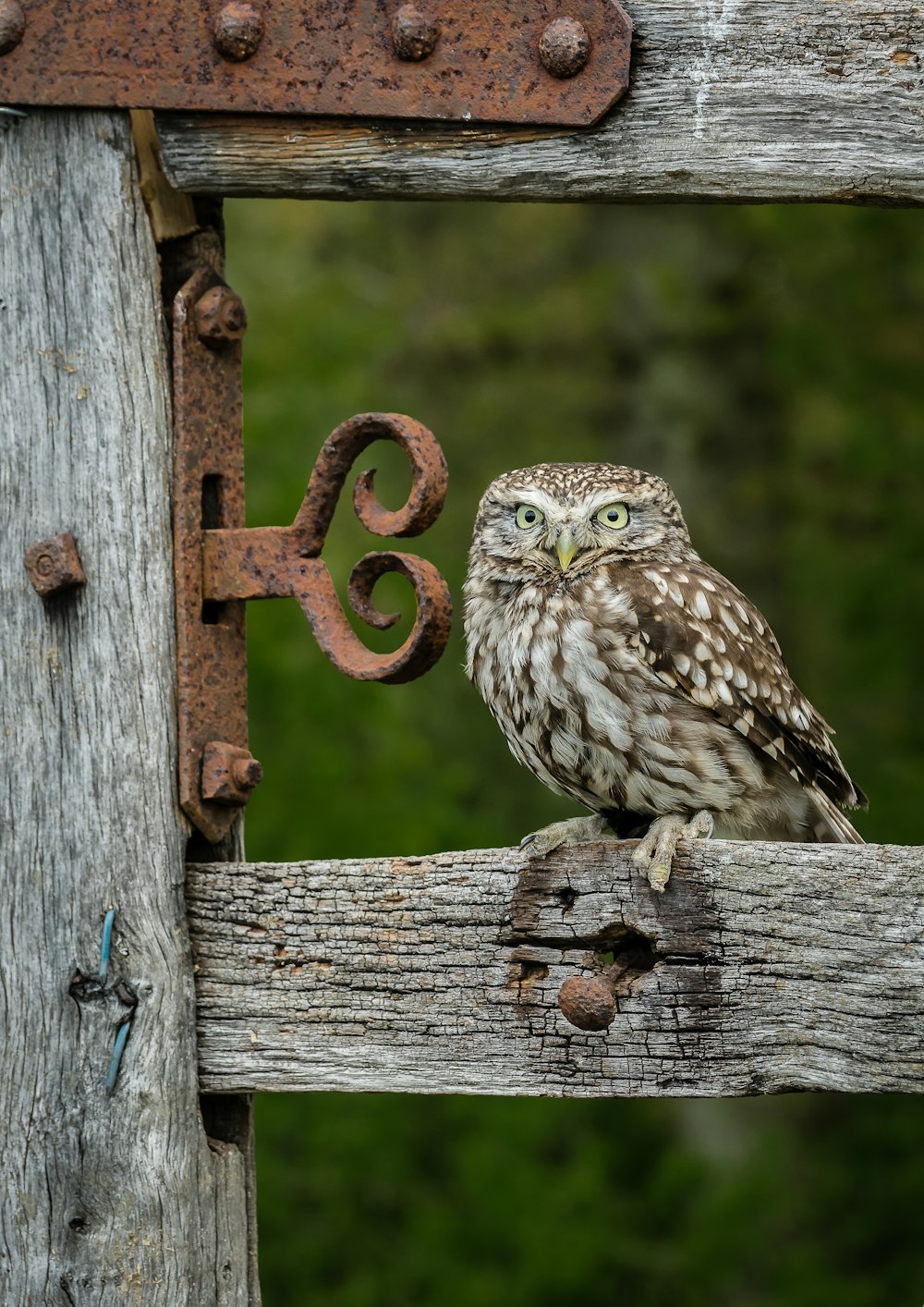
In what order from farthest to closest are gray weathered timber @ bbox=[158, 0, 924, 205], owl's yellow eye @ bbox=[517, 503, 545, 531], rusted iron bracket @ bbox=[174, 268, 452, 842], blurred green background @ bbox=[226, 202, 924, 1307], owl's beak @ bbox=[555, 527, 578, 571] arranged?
blurred green background @ bbox=[226, 202, 924, 1307]
owl's yellow eye @ bbox=[517, 503, 545, 531]
owl's beak @ bbox=[555, 527, 578, 571]
rusted iron bracket @ bbox=[174, 268, 452, 842]
gray weathered timber @ bbox=[158, 0, 924, 205]

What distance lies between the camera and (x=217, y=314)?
2.27 meters

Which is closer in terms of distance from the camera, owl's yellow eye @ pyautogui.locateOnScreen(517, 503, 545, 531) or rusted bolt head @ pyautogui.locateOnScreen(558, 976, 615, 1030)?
rusted bolt head @ pyautogui.locateOnScreen(558, 976, 615, 1030)

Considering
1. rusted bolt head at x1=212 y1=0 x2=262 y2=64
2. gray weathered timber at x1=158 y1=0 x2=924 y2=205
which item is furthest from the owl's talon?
rusted bolt head at x1=212 y1=0 x2=262 y2=64

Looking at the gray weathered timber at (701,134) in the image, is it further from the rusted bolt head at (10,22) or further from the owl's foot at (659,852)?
the owl's foot at (659,852)

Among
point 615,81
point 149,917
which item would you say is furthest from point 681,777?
point 615,81

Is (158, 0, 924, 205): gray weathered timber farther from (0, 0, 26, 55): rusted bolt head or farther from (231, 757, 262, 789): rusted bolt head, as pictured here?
(231, 757, 262, 789): rusted bolt head

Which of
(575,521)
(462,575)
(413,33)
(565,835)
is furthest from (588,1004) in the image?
(462,575)

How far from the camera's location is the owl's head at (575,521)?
2.95 meters

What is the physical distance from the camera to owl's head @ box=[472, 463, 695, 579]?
116 inches

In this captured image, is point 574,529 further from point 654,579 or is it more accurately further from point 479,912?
point 479,912

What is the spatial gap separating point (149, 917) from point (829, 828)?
134 cm

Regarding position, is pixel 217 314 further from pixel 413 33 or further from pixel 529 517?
pixel 529 517

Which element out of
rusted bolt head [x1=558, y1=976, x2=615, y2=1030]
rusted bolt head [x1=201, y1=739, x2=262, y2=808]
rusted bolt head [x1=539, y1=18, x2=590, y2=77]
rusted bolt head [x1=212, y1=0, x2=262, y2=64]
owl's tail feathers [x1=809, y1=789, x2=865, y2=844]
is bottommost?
rusted bolt head [x1=558, y1=976, x2=615, y2=1030]

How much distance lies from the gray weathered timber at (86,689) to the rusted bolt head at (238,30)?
21cm
